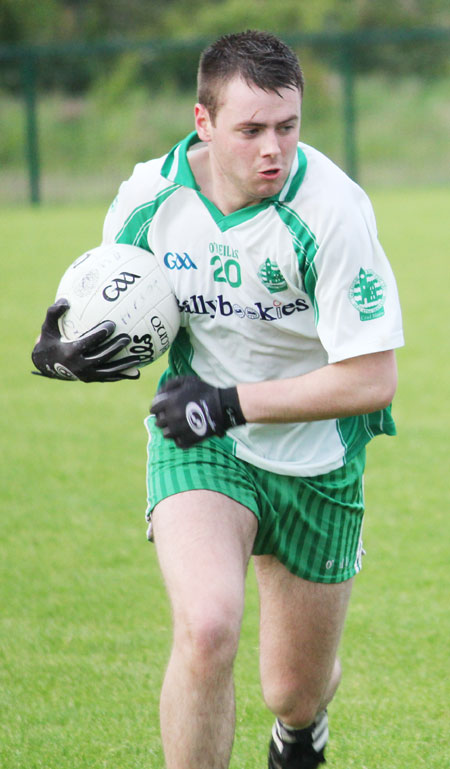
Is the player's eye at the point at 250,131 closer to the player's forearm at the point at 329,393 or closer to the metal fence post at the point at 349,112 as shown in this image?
the player's forearm at the point at 329,393

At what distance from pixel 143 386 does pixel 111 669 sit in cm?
504

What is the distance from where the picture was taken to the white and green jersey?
10.3ft

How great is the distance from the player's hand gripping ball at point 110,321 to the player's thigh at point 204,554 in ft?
1.49

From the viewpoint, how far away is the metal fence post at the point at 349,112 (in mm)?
21969

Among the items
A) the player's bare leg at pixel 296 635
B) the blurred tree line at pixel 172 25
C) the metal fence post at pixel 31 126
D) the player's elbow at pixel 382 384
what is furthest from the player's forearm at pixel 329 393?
the blurred tree line at pixel 172 25

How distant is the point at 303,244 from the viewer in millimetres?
3188

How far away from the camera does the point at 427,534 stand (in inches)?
230

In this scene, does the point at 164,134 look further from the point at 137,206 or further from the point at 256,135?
the point at 256,135

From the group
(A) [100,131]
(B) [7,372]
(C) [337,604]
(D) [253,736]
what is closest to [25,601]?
(D) [253,736]

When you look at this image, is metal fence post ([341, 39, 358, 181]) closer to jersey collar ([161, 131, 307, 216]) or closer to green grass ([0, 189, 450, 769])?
green grass ([0, 189, 450, 769])

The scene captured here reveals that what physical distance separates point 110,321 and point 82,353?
4.8 inches

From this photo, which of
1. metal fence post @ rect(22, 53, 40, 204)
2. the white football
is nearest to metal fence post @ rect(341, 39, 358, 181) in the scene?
metal fence post @ rect(22, 53, 40, 204)

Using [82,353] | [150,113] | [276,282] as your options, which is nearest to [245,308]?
[276,282]

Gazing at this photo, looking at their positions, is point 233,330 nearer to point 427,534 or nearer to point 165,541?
point 165,541
